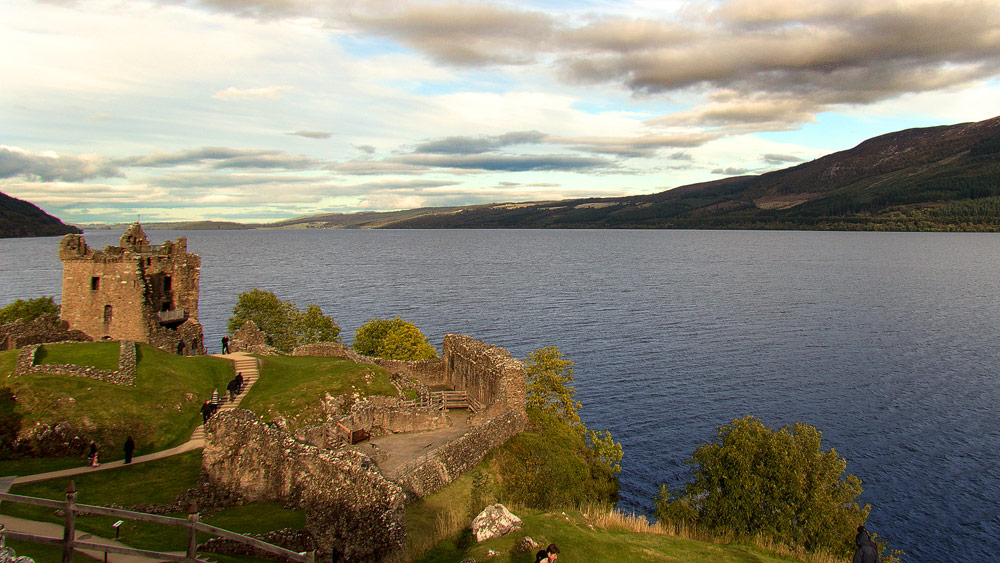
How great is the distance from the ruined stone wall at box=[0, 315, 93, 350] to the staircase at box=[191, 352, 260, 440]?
490 inches

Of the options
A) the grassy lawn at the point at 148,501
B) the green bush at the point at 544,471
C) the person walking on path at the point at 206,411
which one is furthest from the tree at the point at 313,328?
the grassy lawn at the point at 148,501

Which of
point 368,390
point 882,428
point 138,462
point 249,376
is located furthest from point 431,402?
point 882,428

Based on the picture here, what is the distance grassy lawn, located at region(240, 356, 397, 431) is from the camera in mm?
35062

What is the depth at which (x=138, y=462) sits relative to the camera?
101 feet

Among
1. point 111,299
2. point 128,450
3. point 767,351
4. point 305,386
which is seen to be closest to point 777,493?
point 305,386

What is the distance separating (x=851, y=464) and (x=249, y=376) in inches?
1793

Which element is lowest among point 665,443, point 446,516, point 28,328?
point 665,443

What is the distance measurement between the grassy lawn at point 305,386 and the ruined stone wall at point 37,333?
1610 cm

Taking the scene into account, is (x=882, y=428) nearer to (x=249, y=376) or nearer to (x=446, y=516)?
(x=446, y=516)

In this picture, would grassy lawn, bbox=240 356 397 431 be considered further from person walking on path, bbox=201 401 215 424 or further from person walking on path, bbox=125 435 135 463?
person walking on path, bbox=125 435 135 463

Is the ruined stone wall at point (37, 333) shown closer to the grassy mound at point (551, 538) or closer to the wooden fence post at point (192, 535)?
the grassy mound at point (551, 538)

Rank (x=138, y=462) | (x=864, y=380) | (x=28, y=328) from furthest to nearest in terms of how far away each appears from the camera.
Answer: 1. (x=864, y=380)
2. (x=28, y=328)
3. (x=138, y=462)

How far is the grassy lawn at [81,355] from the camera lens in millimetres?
36344

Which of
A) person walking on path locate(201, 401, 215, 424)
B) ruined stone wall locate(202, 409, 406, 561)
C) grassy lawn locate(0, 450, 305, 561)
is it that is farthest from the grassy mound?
person walking on path locate(201, 401, 215, 424)
